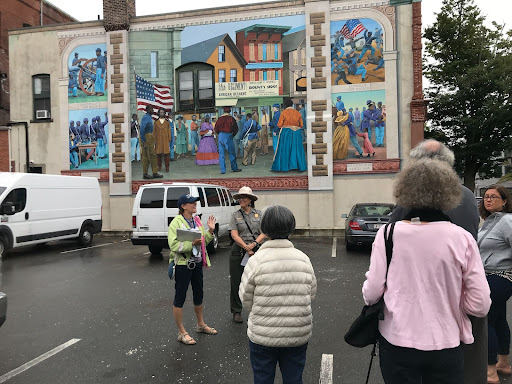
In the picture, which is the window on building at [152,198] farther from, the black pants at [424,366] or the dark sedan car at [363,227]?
the black pants at [424,366]

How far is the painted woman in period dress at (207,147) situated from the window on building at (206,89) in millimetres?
644

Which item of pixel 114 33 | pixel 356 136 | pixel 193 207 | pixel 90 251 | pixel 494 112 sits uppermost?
pixel 114 33

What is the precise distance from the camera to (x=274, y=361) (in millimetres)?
2707

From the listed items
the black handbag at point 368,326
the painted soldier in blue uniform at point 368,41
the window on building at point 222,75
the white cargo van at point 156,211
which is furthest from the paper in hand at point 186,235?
the painted soldier in blue uniform at point 368,41

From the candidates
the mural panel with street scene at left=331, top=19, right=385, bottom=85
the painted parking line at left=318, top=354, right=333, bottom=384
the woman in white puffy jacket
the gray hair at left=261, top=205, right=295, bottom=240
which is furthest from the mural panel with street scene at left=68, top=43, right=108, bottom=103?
the woman in white puffy jacket

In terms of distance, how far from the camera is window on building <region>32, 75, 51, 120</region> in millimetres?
19469

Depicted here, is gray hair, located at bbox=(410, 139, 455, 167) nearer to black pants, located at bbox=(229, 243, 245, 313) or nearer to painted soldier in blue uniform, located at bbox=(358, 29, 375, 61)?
black pants, located at bbox=(229, 243, 245, 313)

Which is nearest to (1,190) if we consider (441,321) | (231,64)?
(231,64)

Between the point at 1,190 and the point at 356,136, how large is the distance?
1284 cm

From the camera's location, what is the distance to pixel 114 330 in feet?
17.4

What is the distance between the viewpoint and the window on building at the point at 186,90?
18172 millimetres

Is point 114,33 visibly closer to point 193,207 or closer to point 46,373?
point 193,207

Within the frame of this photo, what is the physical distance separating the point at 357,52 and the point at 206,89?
6710 millimetres

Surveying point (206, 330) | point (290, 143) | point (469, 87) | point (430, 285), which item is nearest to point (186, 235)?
point (206, 330)
